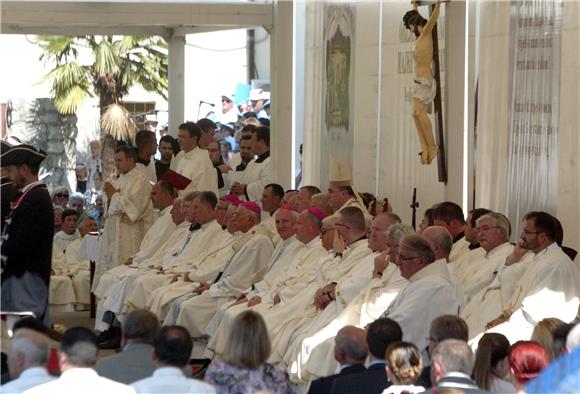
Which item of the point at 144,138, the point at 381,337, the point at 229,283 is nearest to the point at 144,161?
the point at 144,138

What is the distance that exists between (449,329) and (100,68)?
61.2 feet

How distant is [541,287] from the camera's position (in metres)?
8.68

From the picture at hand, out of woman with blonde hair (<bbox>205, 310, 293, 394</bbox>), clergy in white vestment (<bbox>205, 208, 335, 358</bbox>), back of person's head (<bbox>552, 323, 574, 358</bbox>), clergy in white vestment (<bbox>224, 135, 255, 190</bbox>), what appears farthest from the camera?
clergy in white vestment (<bbox>224, 135, 255, 190</bbox>)

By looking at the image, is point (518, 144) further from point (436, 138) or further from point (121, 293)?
point (121, 293)

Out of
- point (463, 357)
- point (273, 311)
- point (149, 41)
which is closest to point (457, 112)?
point (273, 311)

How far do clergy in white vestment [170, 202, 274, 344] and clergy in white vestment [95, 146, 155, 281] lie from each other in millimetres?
2078

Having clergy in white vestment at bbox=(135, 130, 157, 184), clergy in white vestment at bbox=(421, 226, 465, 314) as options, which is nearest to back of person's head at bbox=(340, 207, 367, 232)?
clergy in white vestment at bbox=(421, 226, 465, 314)

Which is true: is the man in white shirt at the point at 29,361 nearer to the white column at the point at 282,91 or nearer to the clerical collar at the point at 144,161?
the clerical collar at the point at 144,161

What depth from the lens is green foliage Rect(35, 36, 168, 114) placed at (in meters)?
25.2

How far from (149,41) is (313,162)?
36.7 ft

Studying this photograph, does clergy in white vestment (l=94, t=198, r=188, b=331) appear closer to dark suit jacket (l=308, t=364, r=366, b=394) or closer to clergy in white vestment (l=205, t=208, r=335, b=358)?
clergy in white vestment (l=205, t=208, r=335, b=358)

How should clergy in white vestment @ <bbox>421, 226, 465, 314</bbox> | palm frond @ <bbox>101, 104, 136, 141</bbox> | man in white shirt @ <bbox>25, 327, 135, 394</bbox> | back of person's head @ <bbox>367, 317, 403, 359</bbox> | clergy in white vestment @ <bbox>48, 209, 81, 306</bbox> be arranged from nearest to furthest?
1. man in white shirt @ <bbox>25, 327, 135, 394</bbox>
2. back of person's head @ <bbox>367, 317, 403, 359</bbox>
3. clergy in white vestment @ <bbox>421, 226, 465, 314</bbox>
4. clergy in white vestment @ <bbox>48, 209, 81, 306</bbox>
5. palm frond @ <bbox>101, 104, 136, 141</bbox>

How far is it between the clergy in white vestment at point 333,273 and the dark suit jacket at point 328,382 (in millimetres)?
2158

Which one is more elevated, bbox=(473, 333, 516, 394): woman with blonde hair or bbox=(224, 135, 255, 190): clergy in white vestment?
bbox=(224, 135, 255, 190): clergy in white vestment
